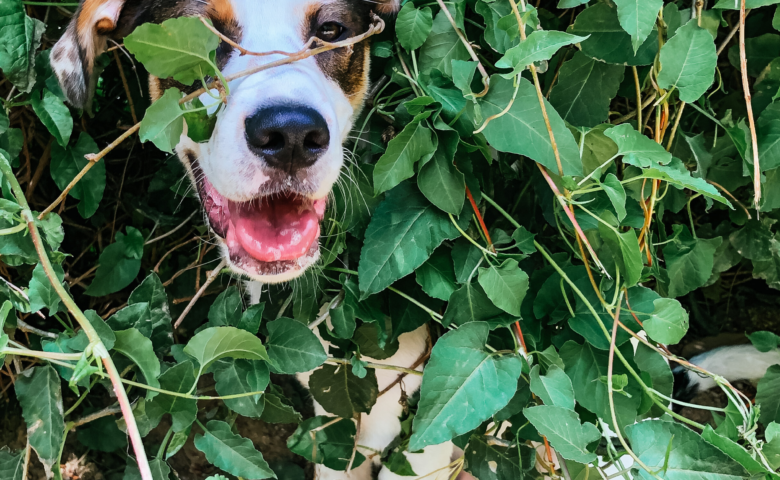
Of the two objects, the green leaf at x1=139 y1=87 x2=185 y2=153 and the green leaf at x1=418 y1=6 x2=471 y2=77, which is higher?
the green leaf at x1=418 y1=6 x2=471 y2=77

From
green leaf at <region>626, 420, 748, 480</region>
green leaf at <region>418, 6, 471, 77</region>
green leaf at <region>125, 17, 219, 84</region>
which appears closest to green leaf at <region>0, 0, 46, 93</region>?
green leaf at <region>125, 17, 219, 84</region>

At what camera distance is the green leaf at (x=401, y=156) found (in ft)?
3.20

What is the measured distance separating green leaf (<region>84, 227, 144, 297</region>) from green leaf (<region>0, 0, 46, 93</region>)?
0.45 meters

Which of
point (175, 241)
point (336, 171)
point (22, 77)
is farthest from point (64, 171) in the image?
point (336, 171)

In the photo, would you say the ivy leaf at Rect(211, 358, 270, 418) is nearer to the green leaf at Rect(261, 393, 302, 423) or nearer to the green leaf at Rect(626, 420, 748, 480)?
the green leaf at Rect(261, 393, 302, 423)

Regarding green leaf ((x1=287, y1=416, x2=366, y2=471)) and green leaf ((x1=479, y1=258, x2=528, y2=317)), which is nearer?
green leaf ((x1=479, y1=258, x2=528, y2=317))

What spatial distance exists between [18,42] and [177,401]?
2.75ft

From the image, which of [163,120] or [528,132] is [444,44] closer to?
[528,132]

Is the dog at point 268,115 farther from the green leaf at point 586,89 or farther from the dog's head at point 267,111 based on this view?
the green leaf at point 586,89

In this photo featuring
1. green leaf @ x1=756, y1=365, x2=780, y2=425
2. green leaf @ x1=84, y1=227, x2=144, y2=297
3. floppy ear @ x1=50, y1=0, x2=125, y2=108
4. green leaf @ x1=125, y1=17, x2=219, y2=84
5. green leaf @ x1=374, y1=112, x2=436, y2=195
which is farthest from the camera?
green leaf @ x1=84, y1=227, x2=144, y2=297

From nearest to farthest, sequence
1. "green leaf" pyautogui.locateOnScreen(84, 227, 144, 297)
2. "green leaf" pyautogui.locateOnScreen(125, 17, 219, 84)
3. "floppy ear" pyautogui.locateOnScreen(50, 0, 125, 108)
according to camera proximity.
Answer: "green leaf" pyautogui.locateOnScreen(125, 17, 219, 84)
"floppy ear" pyautogui.locateOnScreen(50, 0, 125, 108)
"green leaf" pyautogui.locateOnScreen(84, 227, 144, 297)

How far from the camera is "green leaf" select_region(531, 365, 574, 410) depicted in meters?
0.93

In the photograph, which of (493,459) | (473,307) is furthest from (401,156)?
(493,459)

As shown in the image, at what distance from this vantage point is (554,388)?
945 millimetres
